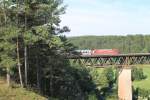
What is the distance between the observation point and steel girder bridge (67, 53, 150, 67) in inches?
3366

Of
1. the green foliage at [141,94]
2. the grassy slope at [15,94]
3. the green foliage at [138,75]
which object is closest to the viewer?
the grassy slope at [15,94]

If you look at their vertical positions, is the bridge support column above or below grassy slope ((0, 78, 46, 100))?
below

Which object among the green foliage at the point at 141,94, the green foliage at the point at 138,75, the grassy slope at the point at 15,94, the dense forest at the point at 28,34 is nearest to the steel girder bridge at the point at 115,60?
the green foliage at the point at 141,94

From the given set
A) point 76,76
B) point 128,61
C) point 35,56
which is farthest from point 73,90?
point 35,56

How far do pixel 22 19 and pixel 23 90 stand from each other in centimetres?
572

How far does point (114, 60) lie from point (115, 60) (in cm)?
19

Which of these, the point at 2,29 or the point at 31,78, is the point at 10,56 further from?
the point at 31,78

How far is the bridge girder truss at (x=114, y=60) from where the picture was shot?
86062 millimetres

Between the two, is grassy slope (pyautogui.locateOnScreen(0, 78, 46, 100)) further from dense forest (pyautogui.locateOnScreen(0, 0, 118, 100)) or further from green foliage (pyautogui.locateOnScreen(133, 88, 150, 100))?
green foliage (pyautogui.locateOnScreen(133, 88, 150, 100))

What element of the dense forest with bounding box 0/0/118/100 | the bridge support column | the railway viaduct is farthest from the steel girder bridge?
the dense forest with bounding box 0/0/118/100

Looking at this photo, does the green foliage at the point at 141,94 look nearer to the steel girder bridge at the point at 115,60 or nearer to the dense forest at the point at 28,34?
the steel girder bridge at the point at 115,60

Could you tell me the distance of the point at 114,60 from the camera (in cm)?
8788

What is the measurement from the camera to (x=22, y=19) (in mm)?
37875

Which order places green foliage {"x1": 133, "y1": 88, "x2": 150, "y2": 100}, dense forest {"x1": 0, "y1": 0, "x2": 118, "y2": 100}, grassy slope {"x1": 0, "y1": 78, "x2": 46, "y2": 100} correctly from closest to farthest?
grassy slope {"x1": 0, "y1": 78, "x2": 46, "y2": 100} → dense forest {"x1": 0, "y1": 0, "x2": 118, "y2": 100} → green foliage {"x1": 133, "y1": 88, "x2": 150, "y2": 100}
